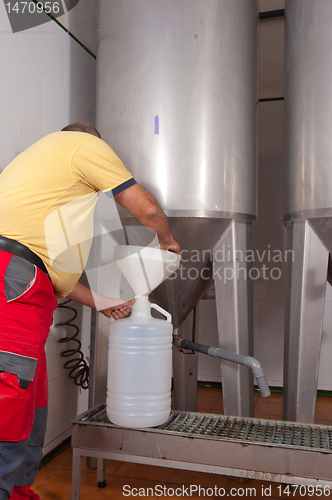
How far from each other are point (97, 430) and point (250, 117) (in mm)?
1291

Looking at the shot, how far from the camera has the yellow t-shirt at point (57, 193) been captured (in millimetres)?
1127

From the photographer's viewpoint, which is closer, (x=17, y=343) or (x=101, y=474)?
(x=17, y=343)

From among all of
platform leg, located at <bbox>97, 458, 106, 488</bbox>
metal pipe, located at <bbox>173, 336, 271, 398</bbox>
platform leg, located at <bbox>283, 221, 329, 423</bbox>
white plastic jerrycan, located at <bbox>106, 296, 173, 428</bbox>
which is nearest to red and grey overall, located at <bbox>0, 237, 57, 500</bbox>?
white plastic jerrycan, located at <bbox>106, 296, 173, 428</bbox>

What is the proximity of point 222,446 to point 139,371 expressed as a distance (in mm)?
345

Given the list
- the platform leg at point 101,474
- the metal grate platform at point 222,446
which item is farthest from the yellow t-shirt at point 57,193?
the platform leg at point 101,474

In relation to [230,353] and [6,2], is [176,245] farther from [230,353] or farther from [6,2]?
[6,2]

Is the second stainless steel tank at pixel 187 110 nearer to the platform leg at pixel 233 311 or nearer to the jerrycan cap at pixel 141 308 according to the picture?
the platform leg at pixel 233 311

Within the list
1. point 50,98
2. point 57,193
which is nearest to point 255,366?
point 57,193

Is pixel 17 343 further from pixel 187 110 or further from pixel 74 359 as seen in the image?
pixel 187 110

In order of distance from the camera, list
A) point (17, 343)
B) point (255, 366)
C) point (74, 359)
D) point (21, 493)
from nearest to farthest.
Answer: point (17, 343) → point (21, 493) → point (255, 366) → point (74, 359)

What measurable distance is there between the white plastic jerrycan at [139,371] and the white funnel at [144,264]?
55 millimetres

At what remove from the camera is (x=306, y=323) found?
5.07 feet

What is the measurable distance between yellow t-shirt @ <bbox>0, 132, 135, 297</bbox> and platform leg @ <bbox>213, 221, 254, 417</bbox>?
546 mm

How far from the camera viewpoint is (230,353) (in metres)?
1.51
